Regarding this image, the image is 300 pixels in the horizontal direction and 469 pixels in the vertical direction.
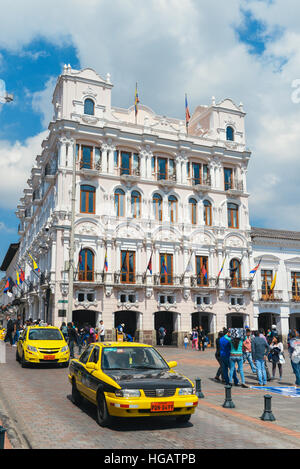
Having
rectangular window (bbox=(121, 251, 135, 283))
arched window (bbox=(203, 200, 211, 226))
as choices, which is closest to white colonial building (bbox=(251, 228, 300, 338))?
arched window (bbox=(203, 200, 211, 226))

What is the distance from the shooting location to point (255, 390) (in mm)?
13648

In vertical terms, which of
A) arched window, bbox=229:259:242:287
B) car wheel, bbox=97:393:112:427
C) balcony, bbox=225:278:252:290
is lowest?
car wheel, bbox=97:393:112:427

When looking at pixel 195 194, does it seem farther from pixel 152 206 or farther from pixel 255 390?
pixel 255 390

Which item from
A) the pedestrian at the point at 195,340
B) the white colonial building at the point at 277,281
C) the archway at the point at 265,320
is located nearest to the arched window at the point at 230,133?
the white colonial building at the point at 277,281

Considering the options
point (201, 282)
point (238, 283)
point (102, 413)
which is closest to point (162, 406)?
point (102, 413)

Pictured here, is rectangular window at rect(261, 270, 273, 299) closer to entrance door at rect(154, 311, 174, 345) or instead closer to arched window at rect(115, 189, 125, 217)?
entrance door at rect(154, 311, 174, 345)

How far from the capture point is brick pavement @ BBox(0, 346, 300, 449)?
23.6 ft

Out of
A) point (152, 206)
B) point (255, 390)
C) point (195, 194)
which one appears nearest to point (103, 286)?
point (152, 206)

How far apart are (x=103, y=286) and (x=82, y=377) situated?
24.8 m

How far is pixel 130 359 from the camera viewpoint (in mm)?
9547

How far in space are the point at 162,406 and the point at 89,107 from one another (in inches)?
1312

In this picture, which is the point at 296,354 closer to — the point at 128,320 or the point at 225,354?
the point at 225,354

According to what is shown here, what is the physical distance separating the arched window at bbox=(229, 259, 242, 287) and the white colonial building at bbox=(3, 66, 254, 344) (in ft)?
0.34

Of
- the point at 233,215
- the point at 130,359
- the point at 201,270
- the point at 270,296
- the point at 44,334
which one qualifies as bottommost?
the point at 130,359
